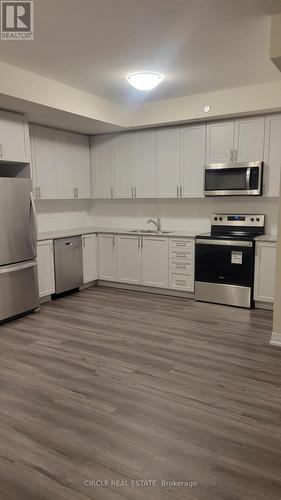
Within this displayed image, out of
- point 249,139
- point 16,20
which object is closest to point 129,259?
point 249,139

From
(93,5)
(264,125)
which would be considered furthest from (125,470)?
(264,125)

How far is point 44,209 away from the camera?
5.48 m

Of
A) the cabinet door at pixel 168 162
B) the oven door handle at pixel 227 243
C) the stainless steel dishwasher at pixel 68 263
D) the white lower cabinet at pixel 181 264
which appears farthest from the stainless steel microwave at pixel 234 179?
the stainless steel dishwasher at pixel 68 263

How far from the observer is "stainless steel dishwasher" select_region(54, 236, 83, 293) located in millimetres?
4996

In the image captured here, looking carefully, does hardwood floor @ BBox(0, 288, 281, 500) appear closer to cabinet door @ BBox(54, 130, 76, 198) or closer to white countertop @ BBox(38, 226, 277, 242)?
white countertop @ BBox(38, 226, 277, 242)

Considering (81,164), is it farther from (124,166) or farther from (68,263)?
(68,263)

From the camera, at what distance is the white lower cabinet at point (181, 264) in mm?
4941

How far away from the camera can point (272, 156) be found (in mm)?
4457

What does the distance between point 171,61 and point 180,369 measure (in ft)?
9.30

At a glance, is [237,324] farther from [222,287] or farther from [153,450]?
[153,450]

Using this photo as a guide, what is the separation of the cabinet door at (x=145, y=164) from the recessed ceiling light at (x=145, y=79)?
1.46 meters

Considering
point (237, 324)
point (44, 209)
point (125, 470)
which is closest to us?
point (125, 470)

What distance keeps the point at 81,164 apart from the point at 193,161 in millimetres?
1894

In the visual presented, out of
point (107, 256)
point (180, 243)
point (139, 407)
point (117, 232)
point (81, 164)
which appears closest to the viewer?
point (139, 407)
